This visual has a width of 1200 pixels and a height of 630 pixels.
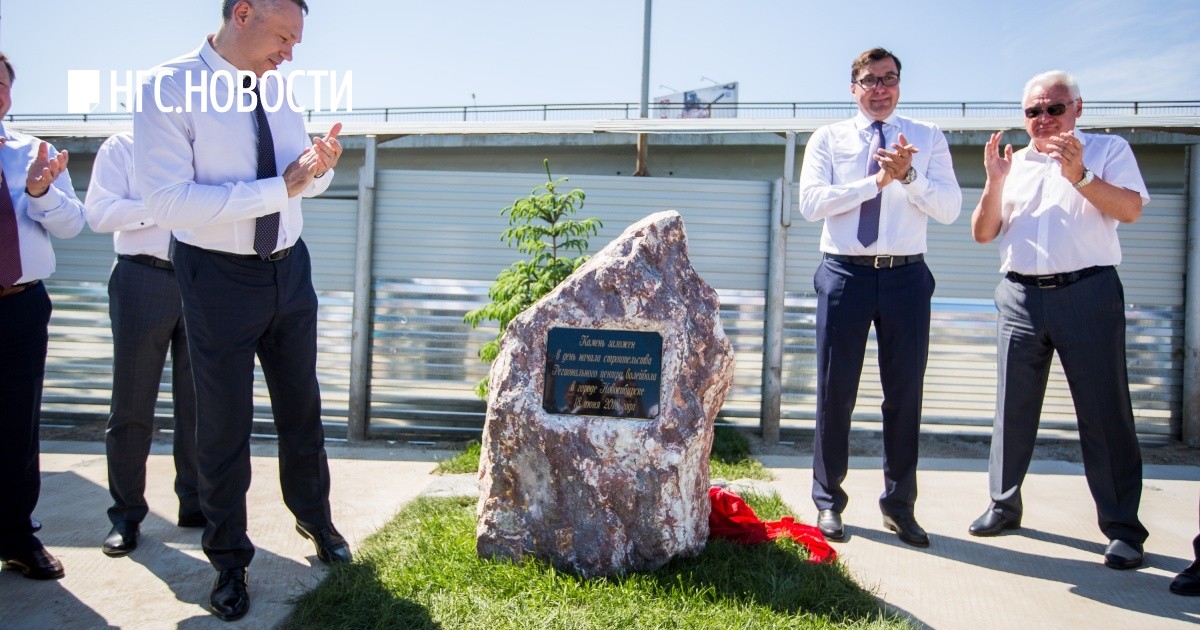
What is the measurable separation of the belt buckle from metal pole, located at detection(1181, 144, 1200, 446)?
3.90 metres

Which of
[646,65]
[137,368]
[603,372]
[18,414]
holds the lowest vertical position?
[18,414]

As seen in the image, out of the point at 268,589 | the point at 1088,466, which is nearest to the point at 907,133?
the point at 1088,466

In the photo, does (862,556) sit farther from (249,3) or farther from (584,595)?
(249,3)

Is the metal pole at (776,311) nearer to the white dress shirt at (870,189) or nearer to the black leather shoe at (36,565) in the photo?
the white dress shirt at (870,189)

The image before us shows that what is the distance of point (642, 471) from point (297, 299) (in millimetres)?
1646

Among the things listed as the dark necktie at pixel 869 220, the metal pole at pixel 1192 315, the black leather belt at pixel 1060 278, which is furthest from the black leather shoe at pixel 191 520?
the metal pole at pixel 1192 315

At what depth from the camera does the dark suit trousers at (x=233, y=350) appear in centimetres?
339

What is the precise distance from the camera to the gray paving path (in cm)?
349

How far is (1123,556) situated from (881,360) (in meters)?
1.45

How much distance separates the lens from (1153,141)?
10.1m

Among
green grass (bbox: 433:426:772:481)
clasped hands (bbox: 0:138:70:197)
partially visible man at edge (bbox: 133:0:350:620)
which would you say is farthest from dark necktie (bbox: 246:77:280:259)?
green grass (bbox: 433:426:772:481)

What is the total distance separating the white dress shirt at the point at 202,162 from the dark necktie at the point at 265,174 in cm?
2

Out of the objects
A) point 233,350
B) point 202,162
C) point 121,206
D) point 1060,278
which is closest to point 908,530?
point 1060,278

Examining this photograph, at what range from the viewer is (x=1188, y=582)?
12.3 ft
